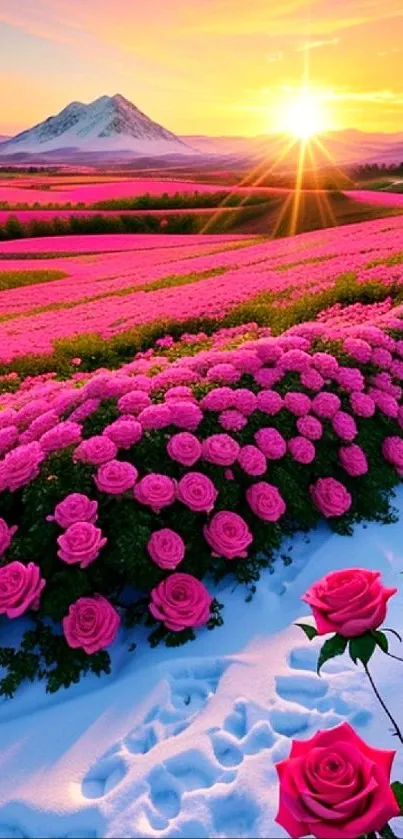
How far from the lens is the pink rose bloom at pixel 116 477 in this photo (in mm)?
4266

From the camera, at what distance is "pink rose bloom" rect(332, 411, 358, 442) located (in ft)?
17.1

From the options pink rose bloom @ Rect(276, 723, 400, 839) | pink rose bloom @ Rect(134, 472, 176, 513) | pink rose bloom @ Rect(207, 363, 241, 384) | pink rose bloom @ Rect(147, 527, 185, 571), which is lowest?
pink rose bloom @ Rect(147, 527, 185, 571)

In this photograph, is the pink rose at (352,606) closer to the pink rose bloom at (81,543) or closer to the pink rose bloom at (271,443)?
the pink rose bloom at (81,543)

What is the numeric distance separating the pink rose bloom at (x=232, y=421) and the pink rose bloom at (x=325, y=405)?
624 millimetres

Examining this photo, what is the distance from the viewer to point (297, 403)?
5.18 metres

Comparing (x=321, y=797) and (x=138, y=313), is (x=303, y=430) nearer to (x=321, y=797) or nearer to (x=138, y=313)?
(x=321, y=797)

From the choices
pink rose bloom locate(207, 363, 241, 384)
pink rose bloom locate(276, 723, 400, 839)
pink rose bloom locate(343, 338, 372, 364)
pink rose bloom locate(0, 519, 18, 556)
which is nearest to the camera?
pink rose bloom locate(276, 723, 400, 839)

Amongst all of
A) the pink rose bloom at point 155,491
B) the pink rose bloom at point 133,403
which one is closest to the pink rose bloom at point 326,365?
the pink rose bloom at point 133,403

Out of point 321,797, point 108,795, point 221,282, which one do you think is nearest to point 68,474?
point 108,795

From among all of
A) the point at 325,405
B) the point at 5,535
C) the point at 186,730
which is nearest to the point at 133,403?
the point at 5,535

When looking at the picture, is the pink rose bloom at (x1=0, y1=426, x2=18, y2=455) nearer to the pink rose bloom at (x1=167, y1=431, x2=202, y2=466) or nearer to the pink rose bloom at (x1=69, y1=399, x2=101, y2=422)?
the pink rose bloom at (x1=69, y1=399, x2=101, y2=422)

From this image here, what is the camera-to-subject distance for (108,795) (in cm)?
319

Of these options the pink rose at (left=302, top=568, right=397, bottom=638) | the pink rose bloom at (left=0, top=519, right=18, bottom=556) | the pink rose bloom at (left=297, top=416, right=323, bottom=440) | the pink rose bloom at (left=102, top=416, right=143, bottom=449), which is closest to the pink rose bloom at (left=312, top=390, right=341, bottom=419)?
the pink rose bloom at (left=297, top=416, right=323, bottom=440)

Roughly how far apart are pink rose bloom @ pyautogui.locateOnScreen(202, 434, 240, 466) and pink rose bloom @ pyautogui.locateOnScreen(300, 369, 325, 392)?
968 millimetres
